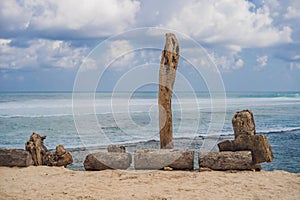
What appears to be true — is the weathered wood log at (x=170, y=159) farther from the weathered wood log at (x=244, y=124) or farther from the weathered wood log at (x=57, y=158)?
the weathered wood log at (x=57, y=158)

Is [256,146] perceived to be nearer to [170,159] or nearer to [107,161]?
[170,159]

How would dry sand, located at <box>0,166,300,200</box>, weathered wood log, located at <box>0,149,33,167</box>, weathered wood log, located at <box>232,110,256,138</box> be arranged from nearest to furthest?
dry sand, located at <box>0,166,300,200</box>, weathered wood log, located at <box>232,110,256,138</box>, weathered wood log, located at <box>0,149,33,167</box>

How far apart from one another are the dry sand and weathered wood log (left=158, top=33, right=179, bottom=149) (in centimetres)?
169

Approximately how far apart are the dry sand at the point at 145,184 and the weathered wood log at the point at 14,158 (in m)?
0.47

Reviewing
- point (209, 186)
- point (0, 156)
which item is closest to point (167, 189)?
point (209, 186)

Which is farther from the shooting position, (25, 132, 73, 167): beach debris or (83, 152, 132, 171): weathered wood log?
(25, 132, 73, 167): beach debris

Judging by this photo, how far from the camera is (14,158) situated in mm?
10273

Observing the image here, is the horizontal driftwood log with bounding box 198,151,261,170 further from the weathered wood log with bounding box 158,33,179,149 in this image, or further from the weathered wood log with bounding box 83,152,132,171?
the weathered wood log with bounding box 83,152,132,171

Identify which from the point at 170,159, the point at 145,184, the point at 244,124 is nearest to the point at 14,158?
the point at 145,184

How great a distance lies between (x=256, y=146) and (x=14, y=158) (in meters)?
6.68

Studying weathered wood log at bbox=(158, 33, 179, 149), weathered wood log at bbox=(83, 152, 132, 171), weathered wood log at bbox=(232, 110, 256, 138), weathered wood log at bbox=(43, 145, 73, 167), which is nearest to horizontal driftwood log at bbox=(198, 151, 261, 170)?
weathered wood log at bbox=(232, 110, 256, 138)

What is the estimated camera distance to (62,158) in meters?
10.7

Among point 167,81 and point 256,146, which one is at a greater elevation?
point 167,81

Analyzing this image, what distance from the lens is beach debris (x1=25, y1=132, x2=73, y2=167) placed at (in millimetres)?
10578
